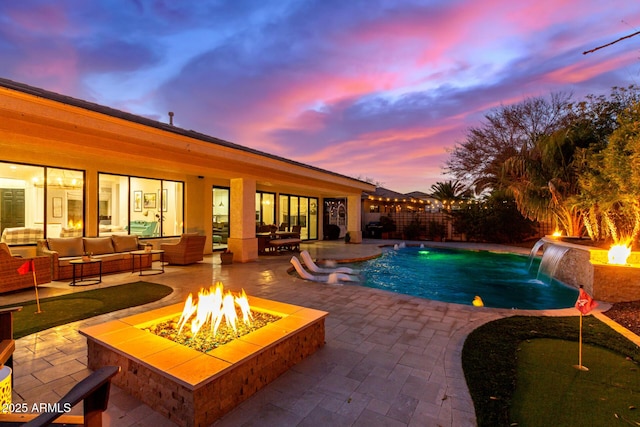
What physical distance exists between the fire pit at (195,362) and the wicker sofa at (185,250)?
603cm

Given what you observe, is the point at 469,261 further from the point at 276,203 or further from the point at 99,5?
the point at 99,5

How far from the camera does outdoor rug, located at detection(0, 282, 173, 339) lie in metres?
4.34

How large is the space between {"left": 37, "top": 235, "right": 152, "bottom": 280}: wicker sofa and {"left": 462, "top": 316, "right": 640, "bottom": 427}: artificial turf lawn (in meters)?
8.53

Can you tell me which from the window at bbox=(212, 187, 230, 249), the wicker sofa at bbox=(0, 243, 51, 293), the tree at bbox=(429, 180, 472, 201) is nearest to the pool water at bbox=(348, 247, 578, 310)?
the window at bbox=(212, 187, 230, 249)

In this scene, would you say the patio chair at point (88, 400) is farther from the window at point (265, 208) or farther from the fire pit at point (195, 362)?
the window at point (265, 208)

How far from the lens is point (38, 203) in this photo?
26.1 feet

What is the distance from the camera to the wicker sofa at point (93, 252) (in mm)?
7102

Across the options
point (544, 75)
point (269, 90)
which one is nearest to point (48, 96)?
point (269, 90)

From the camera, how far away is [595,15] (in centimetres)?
537

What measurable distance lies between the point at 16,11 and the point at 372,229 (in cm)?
1764

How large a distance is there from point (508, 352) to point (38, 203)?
1100cm

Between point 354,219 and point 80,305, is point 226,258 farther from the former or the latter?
point 354,219

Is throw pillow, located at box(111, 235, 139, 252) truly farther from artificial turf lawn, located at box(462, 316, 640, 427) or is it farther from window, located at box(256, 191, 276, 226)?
artificial turf lawn, located at box(462, 316, 640, 427)

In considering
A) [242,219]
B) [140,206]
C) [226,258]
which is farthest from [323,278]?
[140,206]
